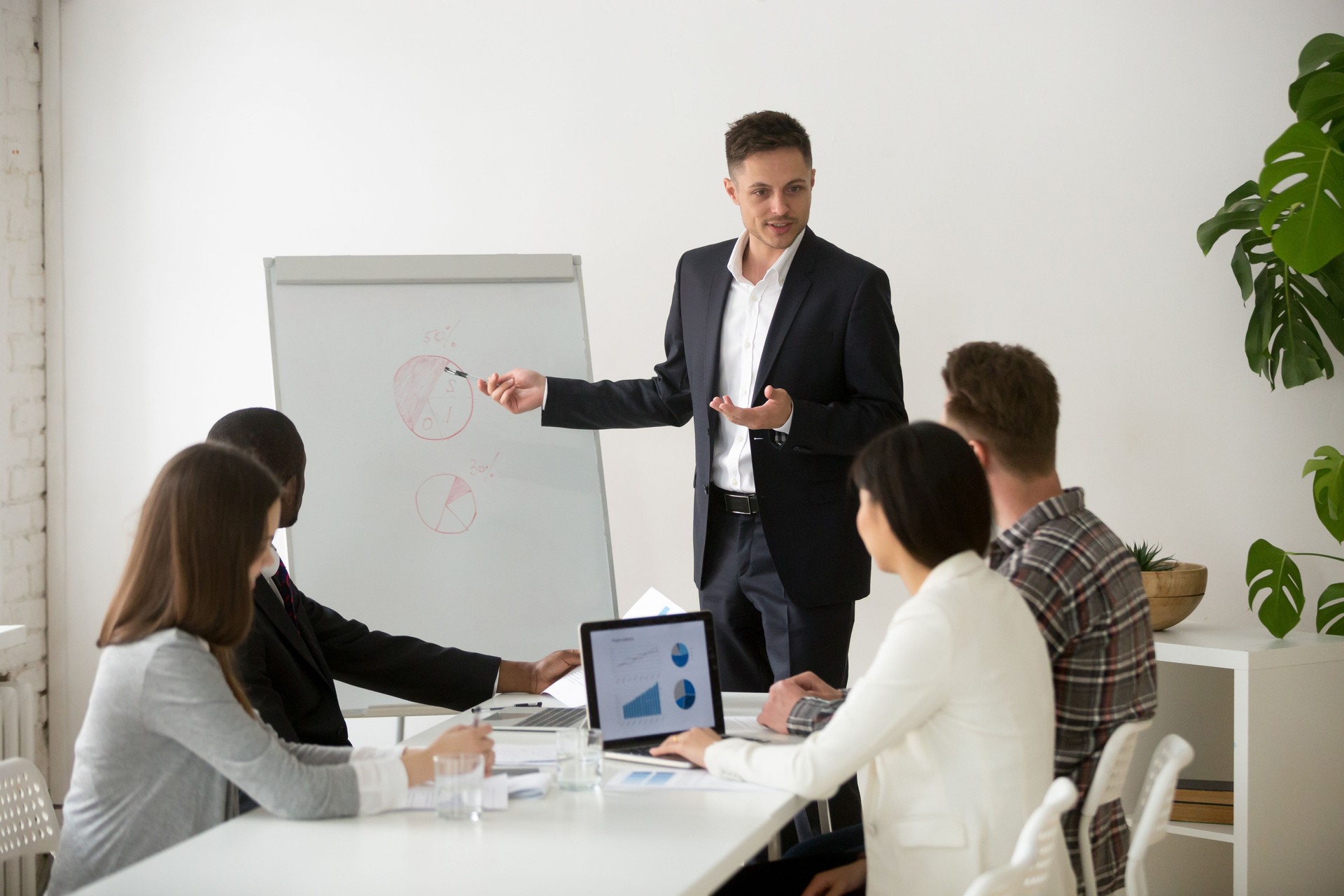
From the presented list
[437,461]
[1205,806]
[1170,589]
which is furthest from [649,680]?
[1205,806]

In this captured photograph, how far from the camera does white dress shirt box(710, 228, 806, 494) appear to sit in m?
2.47

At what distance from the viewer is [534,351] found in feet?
9.39

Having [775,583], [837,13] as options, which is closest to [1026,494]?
[775,583]

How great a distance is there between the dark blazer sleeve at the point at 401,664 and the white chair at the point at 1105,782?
3.49 ft

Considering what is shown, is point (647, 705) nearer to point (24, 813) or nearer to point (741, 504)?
point (741, 504)

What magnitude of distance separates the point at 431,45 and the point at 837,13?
3.99ft

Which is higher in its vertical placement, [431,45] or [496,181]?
[431,45]

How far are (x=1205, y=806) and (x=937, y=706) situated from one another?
1.68 meters

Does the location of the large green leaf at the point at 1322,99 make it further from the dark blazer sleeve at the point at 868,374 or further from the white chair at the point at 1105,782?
the white chair at the point at 1105,782

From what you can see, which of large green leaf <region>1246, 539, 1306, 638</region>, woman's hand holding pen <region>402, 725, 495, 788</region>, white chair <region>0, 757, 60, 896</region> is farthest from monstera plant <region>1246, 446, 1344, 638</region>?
white chair <region>0, 757, 60, 896</region>

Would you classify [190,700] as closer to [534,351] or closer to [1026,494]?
[1026,494]

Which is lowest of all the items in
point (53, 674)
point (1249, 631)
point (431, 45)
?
point (53, 674)

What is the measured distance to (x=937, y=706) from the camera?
1414mm

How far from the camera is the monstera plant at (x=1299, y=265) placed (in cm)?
254
